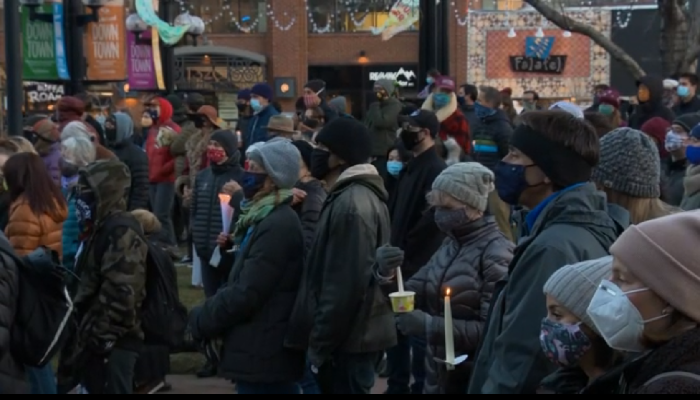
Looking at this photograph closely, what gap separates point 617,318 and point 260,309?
3.24 metres

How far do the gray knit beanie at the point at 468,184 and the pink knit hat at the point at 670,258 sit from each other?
7.72 feet

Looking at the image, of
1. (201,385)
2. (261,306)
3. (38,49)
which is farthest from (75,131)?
(261,306)

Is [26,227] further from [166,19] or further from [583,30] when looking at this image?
[166,19]

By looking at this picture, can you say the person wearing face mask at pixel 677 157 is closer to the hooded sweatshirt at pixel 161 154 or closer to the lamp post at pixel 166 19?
the hooded sweatshirt at pixel 161 154

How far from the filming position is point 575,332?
128 inches

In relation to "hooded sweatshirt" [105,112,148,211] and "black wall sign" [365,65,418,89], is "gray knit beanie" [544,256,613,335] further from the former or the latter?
"black wall sign" [365,65,418,89]

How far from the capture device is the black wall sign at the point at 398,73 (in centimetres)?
4115

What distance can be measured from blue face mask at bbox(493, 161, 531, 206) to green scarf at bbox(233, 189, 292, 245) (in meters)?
1.98

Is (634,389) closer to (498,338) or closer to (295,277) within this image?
(498,338)

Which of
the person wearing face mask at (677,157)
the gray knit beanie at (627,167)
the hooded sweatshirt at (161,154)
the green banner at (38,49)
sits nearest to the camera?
the gray knit beanie at (627,167)

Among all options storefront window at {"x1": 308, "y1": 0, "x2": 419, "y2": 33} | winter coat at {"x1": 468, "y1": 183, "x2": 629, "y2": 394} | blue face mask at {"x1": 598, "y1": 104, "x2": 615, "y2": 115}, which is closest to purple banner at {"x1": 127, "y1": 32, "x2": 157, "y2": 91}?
blue face mask at {"x1": 598, "y1": 104, "x2": 615, "y2": 115}

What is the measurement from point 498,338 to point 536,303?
0.19 metres

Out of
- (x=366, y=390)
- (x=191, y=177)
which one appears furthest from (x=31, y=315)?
(x=191, y=177)

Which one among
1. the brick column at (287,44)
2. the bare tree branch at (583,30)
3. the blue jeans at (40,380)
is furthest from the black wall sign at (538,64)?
the blue jeans at (40,380)
